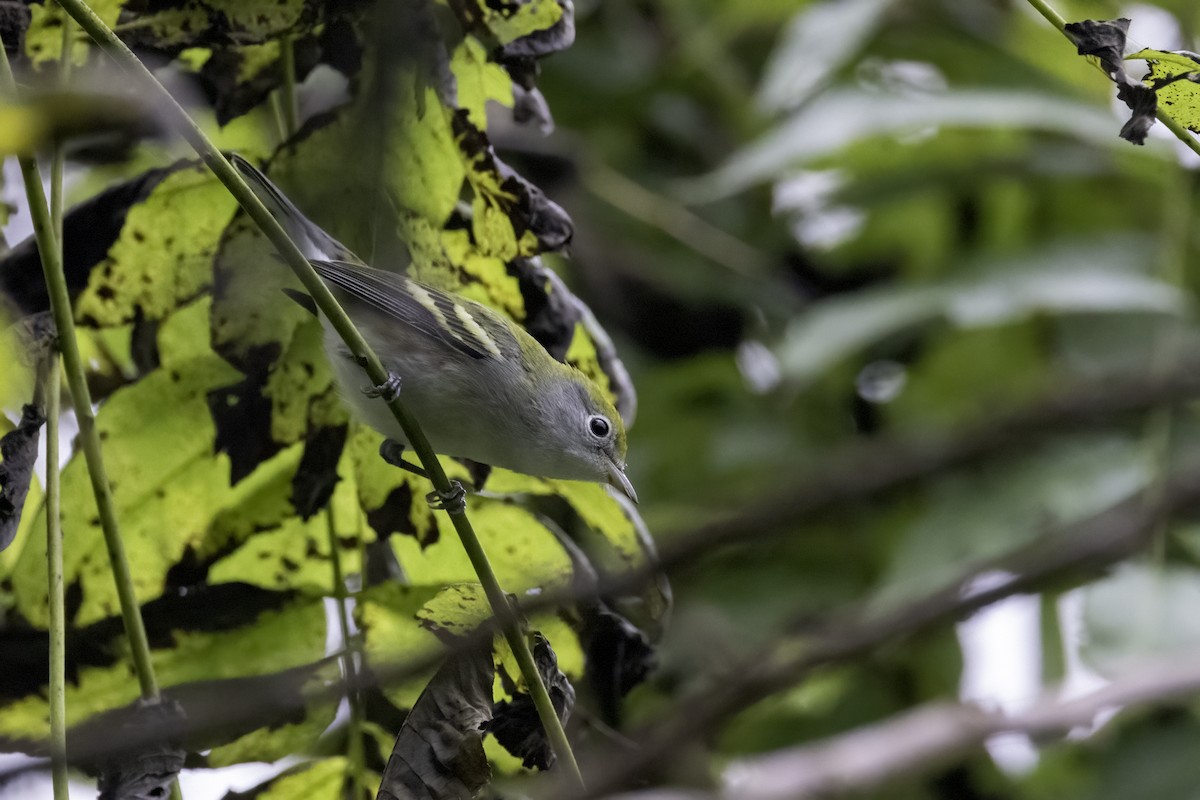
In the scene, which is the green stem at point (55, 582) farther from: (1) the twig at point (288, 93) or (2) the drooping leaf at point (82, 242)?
(1) the twig at point (288, 93)

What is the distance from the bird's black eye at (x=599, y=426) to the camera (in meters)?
2.36

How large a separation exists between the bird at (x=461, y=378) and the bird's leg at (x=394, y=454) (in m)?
0.01

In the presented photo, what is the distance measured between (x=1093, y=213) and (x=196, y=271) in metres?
3.23

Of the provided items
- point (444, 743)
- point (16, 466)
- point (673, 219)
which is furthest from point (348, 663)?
point (673, 219)

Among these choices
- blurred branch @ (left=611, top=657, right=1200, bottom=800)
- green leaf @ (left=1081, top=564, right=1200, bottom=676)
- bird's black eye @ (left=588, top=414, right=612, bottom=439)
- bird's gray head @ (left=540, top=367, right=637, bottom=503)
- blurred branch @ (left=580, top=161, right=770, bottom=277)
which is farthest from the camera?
blurred branch @ (left=580, top=161, right=770, bottom=277)

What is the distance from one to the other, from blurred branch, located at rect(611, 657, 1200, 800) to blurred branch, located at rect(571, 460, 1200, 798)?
9 cm

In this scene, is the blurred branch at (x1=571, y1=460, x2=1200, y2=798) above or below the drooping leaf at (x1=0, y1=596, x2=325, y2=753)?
below

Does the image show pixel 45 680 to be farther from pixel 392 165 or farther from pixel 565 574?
pixel 392 165

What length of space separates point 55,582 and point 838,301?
2.55 meters

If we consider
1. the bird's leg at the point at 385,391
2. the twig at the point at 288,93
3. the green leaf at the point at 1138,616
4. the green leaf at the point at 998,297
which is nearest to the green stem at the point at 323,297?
the bird's leg at the point at 385,391

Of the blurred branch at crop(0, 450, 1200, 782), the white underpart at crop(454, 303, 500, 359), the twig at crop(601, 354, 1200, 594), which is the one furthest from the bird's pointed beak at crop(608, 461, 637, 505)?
the twig at crop(601, 354, 1200, 594)

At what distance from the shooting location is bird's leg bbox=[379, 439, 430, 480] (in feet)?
5.80

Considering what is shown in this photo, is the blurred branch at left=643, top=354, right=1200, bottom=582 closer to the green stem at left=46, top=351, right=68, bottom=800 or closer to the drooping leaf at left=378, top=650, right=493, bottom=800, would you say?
the drooping leaf at left=378, top=650, right=493, bottom=800

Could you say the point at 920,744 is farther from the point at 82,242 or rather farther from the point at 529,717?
the point at 82,242
